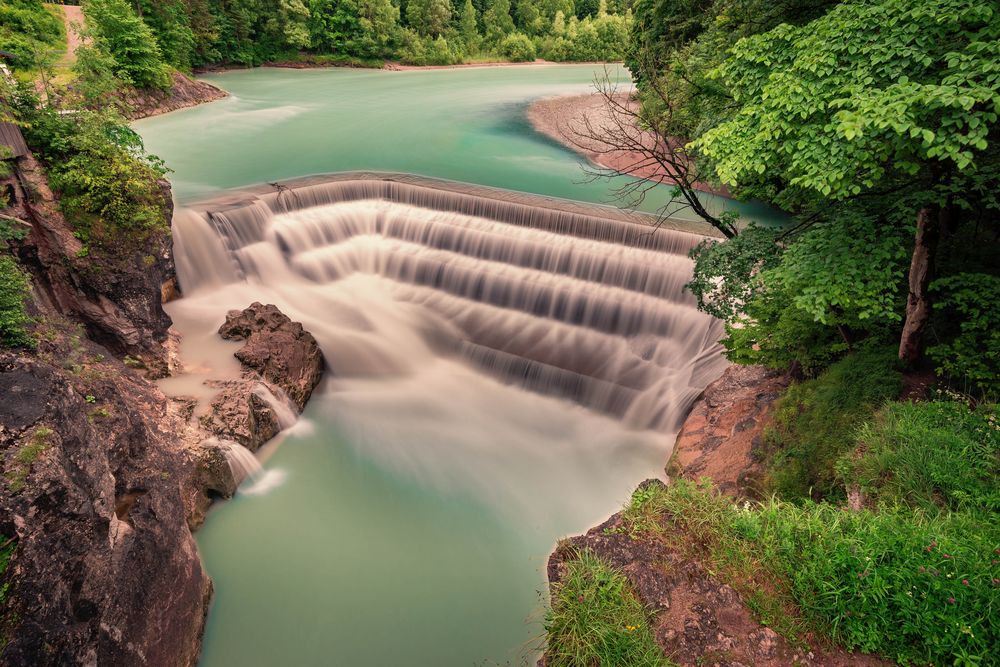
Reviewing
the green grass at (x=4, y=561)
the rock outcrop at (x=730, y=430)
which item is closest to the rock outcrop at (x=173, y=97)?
the green grass at (x=4, y=561)

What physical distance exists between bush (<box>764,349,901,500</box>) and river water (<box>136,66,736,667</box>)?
10.5 feet

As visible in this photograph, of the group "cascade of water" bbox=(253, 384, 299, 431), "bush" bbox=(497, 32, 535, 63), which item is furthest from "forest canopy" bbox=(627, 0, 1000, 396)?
"bush" bbox=(497, 32, 535, 63)

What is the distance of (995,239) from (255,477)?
11.9 metres

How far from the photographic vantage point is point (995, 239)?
Result: 727cm

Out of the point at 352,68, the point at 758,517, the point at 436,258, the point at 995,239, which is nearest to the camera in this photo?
the point at 758,517

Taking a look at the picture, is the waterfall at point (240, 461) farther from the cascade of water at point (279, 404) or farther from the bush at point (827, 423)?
the bush at point (827, 423)

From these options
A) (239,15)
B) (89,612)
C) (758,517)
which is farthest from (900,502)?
(239,15)

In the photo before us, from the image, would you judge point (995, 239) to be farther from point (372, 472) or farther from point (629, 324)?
point (372, 472)

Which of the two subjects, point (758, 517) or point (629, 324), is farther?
point (629, 324)

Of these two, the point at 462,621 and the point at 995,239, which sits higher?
the point at 995,239

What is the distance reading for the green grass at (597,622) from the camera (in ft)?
14.3

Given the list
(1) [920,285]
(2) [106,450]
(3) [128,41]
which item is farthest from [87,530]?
(3) [128,41]

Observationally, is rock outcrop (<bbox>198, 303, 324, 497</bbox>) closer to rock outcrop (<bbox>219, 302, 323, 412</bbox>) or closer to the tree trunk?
rock outcrop (<bbox>219, 302, 323, 412</bbox>)

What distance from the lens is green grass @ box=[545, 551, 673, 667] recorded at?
14.3ft
